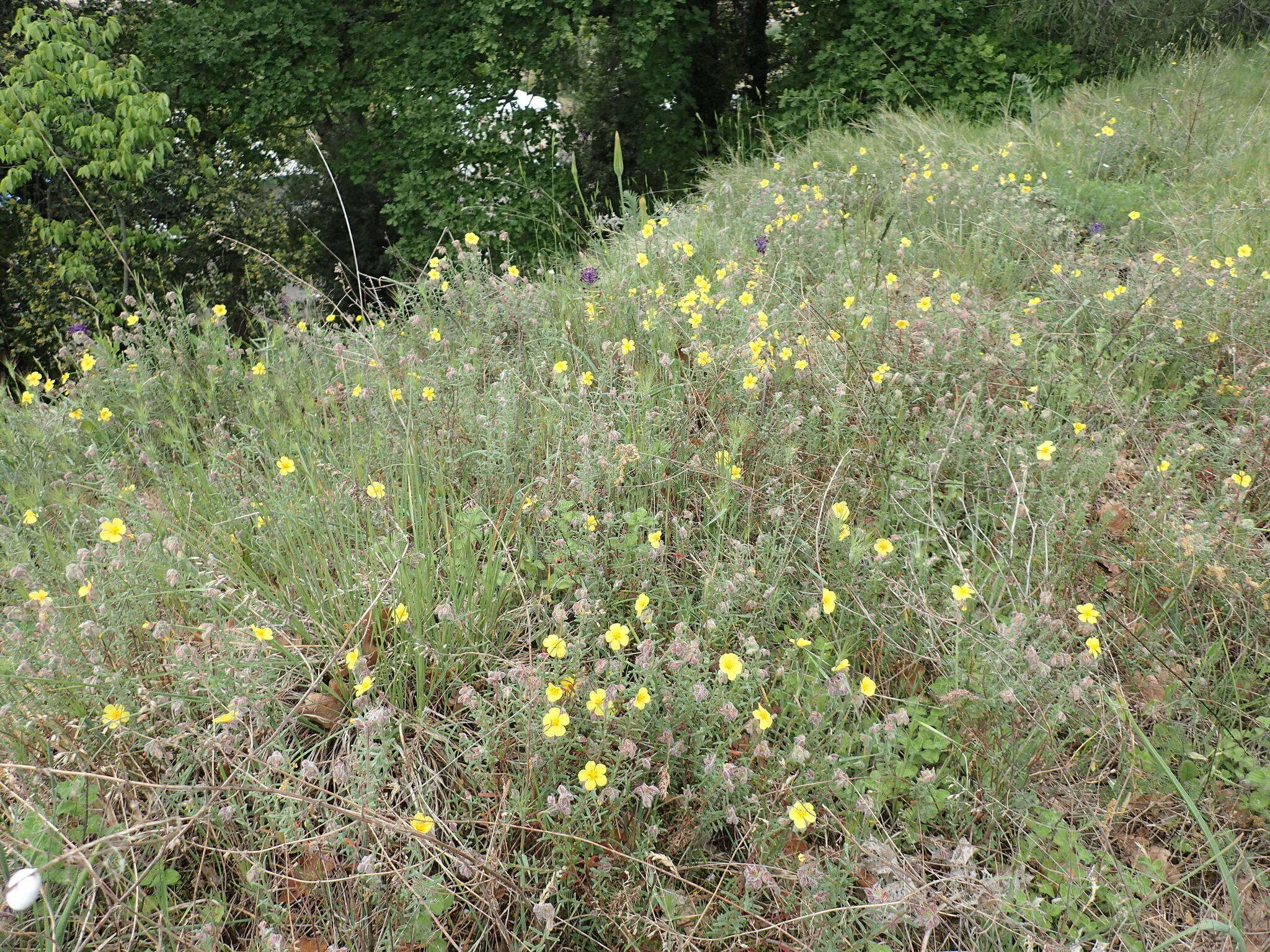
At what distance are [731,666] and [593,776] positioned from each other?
35 cm

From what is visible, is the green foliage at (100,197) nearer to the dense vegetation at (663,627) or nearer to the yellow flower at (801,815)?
the dense vegetation at (663,627)

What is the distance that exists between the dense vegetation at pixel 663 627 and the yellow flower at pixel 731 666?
7cm

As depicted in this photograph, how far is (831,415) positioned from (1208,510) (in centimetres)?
109

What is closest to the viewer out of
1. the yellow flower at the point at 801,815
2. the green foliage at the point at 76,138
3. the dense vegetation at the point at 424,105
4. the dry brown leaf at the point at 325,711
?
the yellow flower at the point at 801,815

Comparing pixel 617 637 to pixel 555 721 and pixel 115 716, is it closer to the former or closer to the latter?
pixel 555 721

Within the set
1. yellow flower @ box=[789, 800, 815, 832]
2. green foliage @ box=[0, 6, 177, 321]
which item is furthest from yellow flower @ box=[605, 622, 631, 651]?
green foliage @ box=[0, 6, 177, 321]

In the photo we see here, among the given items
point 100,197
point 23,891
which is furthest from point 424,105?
point 23,891

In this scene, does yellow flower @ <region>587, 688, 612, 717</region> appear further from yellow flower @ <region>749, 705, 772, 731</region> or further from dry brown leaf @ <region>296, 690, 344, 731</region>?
dry brown leaf @ <region>296, 690, 344, 731</region>

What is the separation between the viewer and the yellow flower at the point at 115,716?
1623 mm

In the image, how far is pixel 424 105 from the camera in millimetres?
9750

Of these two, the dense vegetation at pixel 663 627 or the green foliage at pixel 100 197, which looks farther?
the green foliage at pixel 100 197

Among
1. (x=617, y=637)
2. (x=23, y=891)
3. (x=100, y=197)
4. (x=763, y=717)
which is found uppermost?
(x=100, y=197)

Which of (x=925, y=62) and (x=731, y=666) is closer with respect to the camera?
(x=731, y=666)

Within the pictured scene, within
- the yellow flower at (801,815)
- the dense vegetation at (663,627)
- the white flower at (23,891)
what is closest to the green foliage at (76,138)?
the dense vegetation at (663,627)
